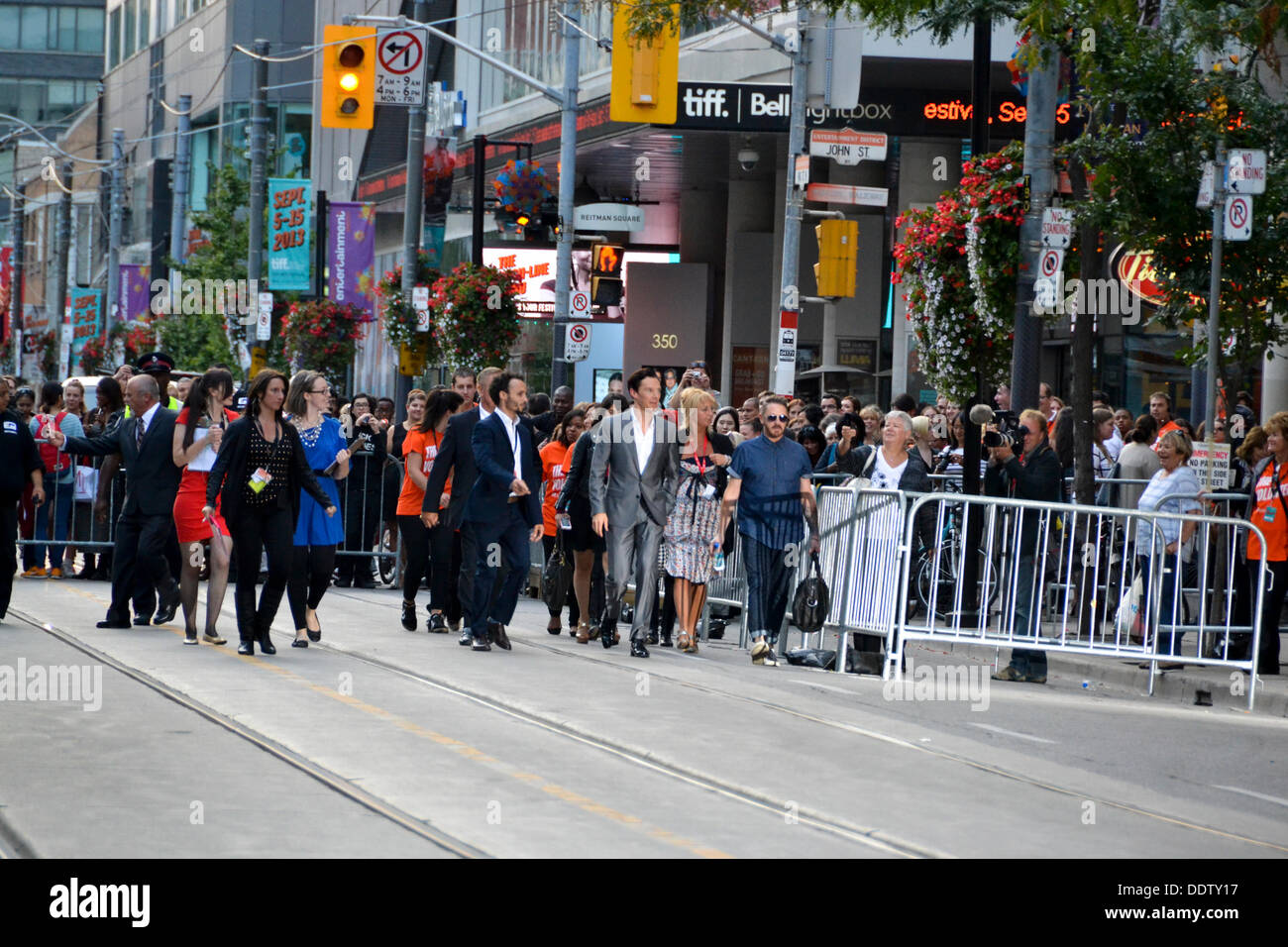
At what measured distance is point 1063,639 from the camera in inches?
546

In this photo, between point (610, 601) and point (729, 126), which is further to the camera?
point (729, 126)

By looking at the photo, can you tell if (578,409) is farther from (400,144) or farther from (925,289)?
(400,144)

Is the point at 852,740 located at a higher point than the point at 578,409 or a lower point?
lower

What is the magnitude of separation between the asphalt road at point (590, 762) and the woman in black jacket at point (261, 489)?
1.50ft

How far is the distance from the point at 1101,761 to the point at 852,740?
127 cm

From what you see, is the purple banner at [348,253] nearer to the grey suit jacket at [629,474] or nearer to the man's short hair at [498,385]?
the man's short hair at [498,385]

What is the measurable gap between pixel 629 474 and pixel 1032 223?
14.9 ft

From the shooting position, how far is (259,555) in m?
13.2

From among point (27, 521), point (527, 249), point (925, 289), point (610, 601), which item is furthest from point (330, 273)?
point (610, 601)

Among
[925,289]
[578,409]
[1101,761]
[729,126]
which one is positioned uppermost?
→ [729,126]

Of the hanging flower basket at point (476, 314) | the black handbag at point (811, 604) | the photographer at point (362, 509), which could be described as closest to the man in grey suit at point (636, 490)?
the black handbag at point (811, 604)

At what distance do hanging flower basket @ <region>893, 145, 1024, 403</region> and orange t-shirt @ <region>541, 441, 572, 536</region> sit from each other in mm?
3607

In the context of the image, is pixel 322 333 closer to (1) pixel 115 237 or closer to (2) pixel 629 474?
(1) pixel 115 237

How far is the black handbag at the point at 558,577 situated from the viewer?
15867 mm
